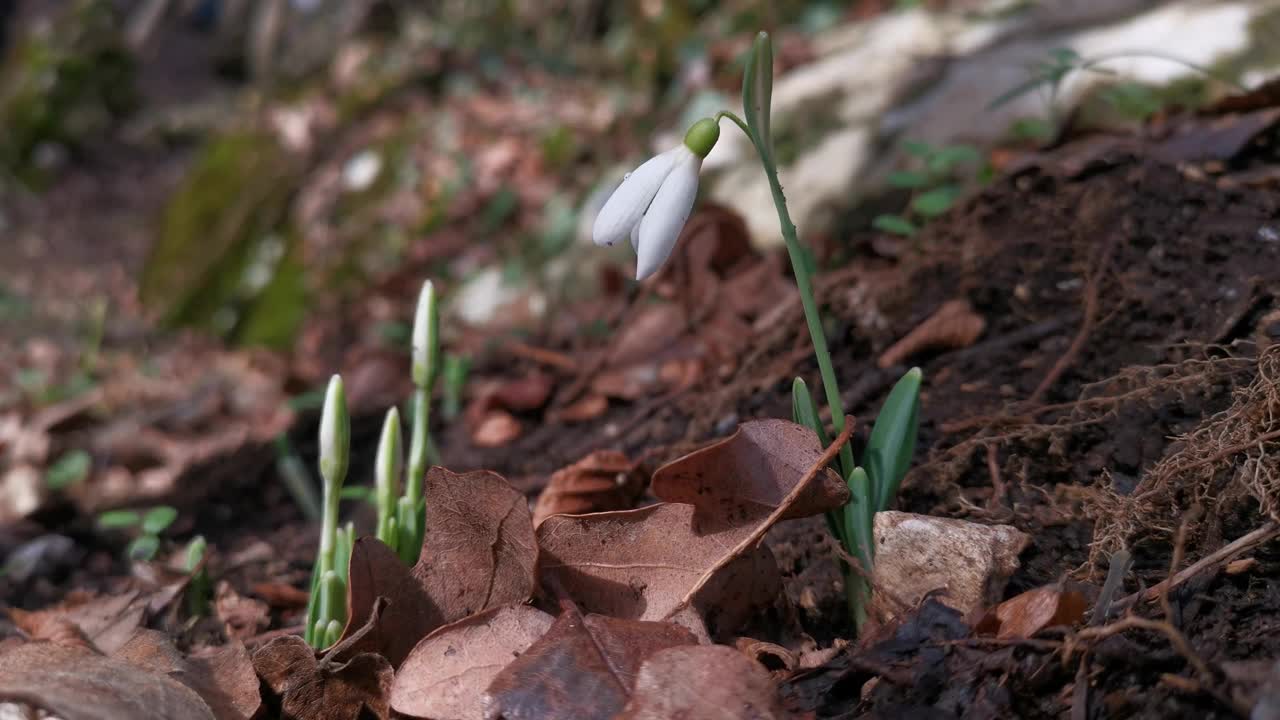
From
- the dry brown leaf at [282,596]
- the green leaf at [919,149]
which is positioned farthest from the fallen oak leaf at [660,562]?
the green leaf at [919,149]

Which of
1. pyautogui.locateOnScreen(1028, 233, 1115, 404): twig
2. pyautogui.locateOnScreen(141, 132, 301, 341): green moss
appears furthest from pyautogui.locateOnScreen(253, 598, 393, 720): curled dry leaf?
pyautogui.locateOnScreen(141, 132, 301, 341): green moss

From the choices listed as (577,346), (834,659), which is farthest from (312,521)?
(834,659)

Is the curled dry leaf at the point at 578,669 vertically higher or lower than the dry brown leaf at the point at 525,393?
higher

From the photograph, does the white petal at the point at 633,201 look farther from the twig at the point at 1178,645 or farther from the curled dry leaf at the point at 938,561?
the twig at the point at 1178,645

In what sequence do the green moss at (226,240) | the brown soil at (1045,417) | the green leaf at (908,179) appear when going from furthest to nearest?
the green moss at (226,240), the green leaf at (908,179), the brown soil at (1045,417)

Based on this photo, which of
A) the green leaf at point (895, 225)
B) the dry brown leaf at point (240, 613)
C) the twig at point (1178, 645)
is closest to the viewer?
the twig at point (1178, 645)

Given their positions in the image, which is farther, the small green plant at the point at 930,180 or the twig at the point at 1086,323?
the small green plant at the point at 930,180

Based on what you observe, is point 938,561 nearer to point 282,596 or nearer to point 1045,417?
point 1045,417

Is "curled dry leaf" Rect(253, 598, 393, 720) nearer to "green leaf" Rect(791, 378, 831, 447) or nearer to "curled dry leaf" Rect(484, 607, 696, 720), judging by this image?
"curled dry leaf" Rect(484, 607, 696, 720)

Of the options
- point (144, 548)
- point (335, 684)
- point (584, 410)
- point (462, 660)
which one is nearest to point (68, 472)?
point (144, 548)
